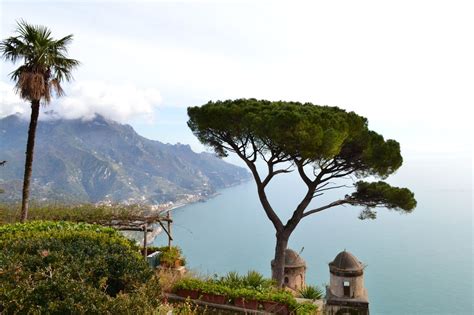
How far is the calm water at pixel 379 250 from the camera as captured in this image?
87.7 metres

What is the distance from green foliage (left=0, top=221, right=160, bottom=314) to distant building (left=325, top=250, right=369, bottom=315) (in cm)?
Result: 1134

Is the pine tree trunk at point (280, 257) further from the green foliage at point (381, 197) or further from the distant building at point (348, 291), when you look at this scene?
the green foliage at point (381, 197)

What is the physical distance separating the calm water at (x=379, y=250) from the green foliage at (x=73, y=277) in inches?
2122

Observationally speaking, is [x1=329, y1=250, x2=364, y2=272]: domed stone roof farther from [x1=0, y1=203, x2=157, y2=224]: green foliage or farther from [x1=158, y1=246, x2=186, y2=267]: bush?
[x1=0, y1=203, x2=157, y2=224]: green foliage

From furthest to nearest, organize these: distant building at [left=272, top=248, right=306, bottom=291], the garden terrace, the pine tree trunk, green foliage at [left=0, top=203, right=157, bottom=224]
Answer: distant building at [left=272, top=248, right=306, bottom=291] < the pine tree trunk < green foliage at [left=0, top=203, right=157, bottom=224] < the garden terrace

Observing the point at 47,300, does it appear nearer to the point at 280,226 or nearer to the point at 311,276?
the point at 280,226

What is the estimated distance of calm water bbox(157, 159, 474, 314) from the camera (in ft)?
288

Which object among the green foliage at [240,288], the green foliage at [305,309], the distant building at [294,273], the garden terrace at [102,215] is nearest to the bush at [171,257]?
the garden terrace at [102,215]

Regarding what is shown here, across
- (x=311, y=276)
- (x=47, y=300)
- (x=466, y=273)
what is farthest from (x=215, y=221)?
(x=47, y=300)

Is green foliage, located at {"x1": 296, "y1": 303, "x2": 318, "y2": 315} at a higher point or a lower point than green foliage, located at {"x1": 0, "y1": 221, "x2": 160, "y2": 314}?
lower

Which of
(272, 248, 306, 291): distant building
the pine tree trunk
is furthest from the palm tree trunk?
(272, 248, 306, 291): distant building

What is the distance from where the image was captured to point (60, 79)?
1393 cm

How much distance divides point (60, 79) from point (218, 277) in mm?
9181

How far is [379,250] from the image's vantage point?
121500 millimetres
